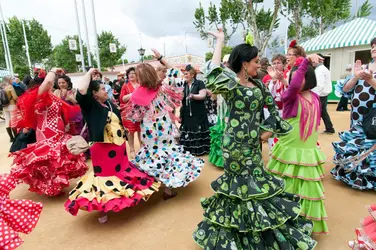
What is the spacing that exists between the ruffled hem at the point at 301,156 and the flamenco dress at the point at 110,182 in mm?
1737

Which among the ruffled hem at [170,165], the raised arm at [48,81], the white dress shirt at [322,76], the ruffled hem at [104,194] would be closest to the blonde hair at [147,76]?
the ruffled hem at [170,165]

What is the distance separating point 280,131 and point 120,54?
45377mm

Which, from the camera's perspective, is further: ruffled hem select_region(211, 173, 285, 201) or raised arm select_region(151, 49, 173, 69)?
raised arm select_region(151, 49, 173, 69)

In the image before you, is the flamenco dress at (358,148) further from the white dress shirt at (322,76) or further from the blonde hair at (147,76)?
the blonde hair at (147,76)

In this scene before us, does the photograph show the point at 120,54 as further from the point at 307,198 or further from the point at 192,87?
the point at 307,198

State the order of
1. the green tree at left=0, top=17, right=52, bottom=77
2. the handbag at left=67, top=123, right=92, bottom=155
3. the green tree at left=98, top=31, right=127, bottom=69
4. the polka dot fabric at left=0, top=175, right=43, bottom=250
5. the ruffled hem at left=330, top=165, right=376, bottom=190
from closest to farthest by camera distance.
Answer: the polka dot fabric at left=0, top=175, right=43, bottom=250, the handbag at left=67, top=123, right=92, bottom=155, the ruffled hem at left=330, top=165, right=376, bottom=190, the green tree at left=0, top=17, right=52, bottom=77, the green tree at left=98, top=31, right=127, bottom=69

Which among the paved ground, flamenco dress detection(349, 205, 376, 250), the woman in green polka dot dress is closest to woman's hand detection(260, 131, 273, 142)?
the woman in green polka dot dress

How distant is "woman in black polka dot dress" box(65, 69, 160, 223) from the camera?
2.81 m

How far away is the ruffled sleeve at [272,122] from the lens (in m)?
2.33

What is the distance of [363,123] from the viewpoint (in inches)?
138

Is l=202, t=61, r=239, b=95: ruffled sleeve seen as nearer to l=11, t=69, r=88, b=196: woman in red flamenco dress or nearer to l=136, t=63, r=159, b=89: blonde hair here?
l=136, t=63, r=159, b=89: blonde hair

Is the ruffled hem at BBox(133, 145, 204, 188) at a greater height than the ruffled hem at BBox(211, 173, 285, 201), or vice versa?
the ruffled hem at BBox(211, 173, 285, 201)

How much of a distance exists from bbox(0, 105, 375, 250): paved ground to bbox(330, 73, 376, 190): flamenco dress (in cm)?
20

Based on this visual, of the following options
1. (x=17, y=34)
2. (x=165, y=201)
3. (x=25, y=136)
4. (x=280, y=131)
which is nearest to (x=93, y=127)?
(x=165, y=201)
